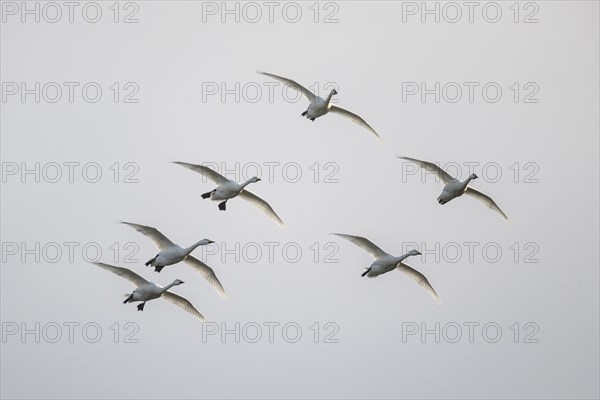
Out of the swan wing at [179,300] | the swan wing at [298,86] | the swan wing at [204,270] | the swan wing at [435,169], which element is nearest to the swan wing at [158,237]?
the swan wing at [204,270]

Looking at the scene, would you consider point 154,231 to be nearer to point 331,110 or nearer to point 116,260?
point 331,110

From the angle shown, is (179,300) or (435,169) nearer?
(435,169)

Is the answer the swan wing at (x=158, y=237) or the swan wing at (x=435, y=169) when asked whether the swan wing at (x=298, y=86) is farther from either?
the swan wing at (x=158, y=237)

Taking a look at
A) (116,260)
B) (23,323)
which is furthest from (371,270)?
(23,323)

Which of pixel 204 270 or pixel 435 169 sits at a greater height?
pixel 435 169

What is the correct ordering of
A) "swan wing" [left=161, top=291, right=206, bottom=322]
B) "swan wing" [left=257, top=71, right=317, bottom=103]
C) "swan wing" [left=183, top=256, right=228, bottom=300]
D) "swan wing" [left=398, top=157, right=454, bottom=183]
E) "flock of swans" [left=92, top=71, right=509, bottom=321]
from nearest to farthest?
"swan wing" [left=257, top=71, right=317, bottom=103]
"swan wing" [left=398, top=157, right=454, bottom=183]
"flock of swans" [left=92, top=71, right=509, bottom=321]
"swan wing" [left=183, top=256, right=228, bottom=300]
"swan wing" [left=161, top=291, right=206, bottom=322]

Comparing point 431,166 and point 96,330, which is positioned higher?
point 431,166

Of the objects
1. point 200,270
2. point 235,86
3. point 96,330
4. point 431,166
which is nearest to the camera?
point 431,166

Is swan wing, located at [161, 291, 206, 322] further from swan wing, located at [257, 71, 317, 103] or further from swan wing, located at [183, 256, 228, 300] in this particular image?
swan wing, located at [257, 71, 317, 103]

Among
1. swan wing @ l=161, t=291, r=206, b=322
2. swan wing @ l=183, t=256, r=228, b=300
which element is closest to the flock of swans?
swan wing @ l=183, t=256, r=228, b=300

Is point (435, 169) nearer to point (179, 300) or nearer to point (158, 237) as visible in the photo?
point (158, 237)

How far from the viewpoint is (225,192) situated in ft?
108

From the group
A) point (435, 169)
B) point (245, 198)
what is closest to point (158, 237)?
point (245, 198)

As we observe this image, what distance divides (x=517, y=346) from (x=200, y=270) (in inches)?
1094
